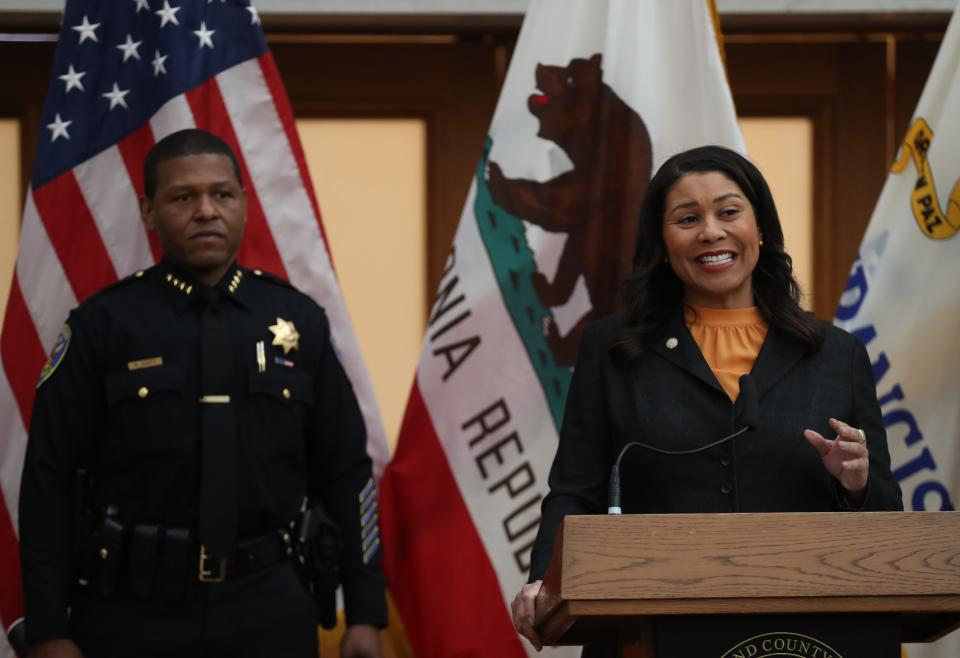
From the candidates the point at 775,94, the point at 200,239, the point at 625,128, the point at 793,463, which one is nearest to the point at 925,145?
the point at 625,128

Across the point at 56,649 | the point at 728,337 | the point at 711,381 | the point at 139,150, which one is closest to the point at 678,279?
the point at 728,337

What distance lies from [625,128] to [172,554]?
1543 millimetres

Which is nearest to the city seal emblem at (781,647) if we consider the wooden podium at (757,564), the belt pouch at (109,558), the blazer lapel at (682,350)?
the wooden podium at (757,564)

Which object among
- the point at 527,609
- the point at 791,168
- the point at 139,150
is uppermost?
the point at 791,168

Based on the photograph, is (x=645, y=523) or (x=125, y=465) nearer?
(x=645, y=523)

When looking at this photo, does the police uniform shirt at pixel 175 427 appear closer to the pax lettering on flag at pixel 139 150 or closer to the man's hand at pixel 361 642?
the man's hand at pixel 361 642

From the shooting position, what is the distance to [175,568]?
3.21 m

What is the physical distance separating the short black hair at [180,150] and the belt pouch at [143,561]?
0.79 m

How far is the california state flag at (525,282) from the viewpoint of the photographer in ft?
12.6

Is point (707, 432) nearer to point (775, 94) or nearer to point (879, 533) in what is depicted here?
point (879, 533)

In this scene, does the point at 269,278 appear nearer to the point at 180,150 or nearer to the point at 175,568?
the point at 180,150

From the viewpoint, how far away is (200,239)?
11.2ft

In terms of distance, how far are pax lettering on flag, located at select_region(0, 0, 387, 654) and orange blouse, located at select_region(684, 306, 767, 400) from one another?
127 centimetres

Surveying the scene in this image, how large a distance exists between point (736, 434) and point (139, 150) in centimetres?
203
